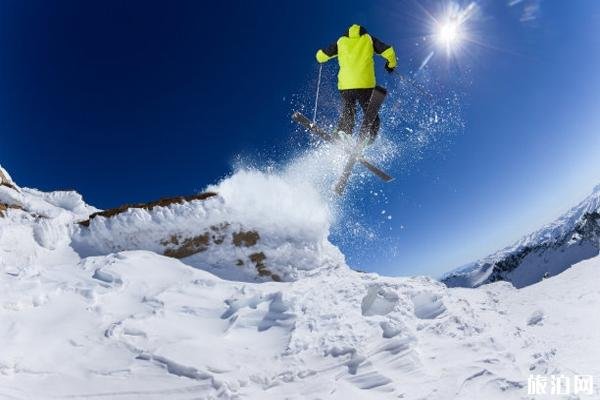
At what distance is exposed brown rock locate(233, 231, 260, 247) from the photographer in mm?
13961

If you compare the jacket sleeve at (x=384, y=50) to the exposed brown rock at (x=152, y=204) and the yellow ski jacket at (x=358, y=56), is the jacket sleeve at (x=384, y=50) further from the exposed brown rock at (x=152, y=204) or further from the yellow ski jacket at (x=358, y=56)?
the exposed brown rock at (x=152, y=204)

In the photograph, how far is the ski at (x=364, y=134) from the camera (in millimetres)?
11805

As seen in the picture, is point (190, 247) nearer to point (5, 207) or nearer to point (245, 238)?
point (245, 238)

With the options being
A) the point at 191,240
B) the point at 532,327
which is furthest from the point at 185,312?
the point at 532,327

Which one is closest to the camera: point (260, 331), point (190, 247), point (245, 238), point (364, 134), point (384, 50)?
point (260, 331)

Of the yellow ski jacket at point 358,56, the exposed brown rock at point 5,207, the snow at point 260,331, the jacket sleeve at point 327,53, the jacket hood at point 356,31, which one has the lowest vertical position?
the snow at point 260,331

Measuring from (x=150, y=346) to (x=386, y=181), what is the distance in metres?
8.79

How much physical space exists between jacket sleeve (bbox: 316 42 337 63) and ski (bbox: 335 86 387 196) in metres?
1.81

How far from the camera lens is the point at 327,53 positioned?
12.5m

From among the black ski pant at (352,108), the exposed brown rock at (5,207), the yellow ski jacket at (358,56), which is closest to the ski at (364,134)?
the black ski pant at (352,108)

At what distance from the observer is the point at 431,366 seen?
6824mm

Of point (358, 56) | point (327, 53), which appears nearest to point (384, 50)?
point (358, 56)

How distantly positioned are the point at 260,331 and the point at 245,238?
19.1 ft

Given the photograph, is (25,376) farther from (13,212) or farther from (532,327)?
(532,327)
